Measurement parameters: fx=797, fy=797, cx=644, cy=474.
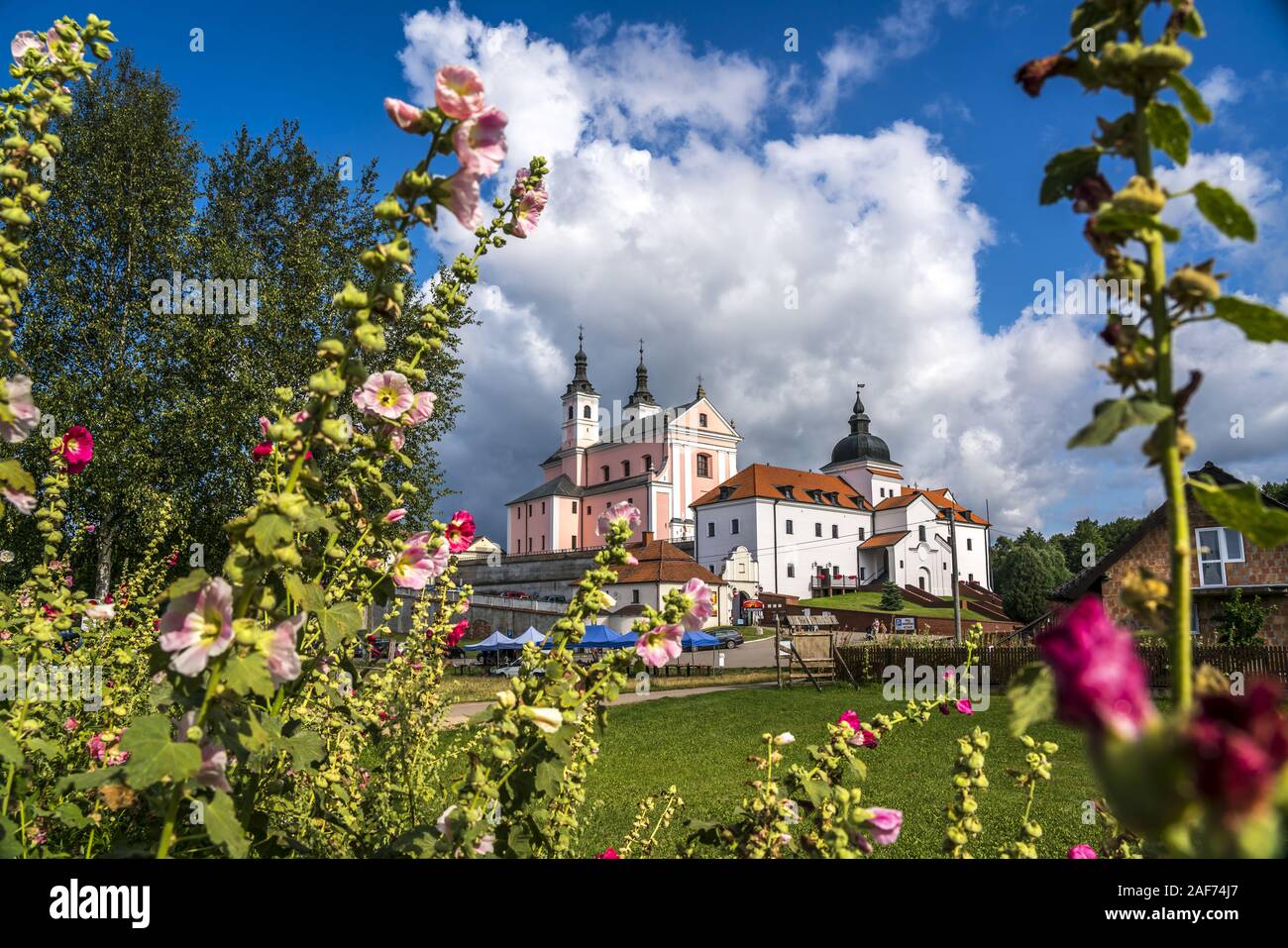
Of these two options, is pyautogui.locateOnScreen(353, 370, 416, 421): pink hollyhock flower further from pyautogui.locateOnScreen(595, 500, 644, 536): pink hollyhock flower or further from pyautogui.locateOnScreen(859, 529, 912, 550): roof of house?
pyautogui.locateOnScreen(859, 529, 912, 550): roof of house

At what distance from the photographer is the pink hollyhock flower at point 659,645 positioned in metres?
1.95

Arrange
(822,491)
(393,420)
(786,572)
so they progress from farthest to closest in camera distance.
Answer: (822,491) < (786,572) < (393,420)

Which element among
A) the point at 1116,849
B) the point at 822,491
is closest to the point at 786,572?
the point at 822,491

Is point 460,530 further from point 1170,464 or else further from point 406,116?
point 1170,464

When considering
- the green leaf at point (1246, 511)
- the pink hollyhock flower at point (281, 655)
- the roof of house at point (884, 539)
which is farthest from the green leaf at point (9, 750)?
the roof of house at point (884, 539)

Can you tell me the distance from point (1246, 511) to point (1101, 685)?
67cm

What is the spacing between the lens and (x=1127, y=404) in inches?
33.7

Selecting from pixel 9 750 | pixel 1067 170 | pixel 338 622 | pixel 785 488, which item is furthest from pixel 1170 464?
pixel 785 488

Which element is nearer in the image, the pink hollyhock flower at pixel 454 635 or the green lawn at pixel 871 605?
the pink hollyhock flower at pixel 454 635

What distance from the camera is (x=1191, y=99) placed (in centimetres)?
98

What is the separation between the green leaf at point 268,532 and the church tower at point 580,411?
3001 inches

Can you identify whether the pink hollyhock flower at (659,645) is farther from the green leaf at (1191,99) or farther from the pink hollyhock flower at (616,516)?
the green leaf at (1191,99)

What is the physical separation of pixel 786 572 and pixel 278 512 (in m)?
63.8
